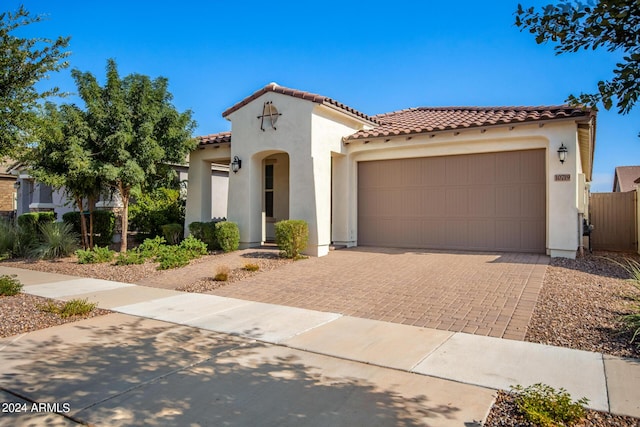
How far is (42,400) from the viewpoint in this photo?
13.1 ft

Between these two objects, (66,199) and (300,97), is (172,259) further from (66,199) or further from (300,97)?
(66,199)

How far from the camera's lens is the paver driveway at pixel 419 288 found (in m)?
6.77

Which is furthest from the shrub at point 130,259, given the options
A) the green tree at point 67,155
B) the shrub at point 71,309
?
the shrub at point 71,309

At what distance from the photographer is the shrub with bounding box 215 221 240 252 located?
14102 mm

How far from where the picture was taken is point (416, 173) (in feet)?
45.7

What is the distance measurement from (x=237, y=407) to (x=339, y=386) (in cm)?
102

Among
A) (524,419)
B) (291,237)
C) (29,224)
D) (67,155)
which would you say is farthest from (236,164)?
(524,419)

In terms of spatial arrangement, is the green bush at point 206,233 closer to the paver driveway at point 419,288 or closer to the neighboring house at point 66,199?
the paver driveway at point 419,288

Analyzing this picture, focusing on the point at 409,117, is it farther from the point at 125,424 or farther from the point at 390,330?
the point at 125,424

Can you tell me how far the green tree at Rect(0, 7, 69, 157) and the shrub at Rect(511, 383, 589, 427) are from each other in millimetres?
9071

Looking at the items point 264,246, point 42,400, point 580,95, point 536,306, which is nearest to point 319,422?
point 42,400

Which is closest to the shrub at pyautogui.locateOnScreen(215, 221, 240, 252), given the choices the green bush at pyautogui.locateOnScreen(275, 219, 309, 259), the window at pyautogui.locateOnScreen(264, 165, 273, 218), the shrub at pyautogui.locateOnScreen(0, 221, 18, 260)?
the green bush at pyautogui.locateOnScreen(275, 219, 309, 259)

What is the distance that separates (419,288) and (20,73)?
8.56m

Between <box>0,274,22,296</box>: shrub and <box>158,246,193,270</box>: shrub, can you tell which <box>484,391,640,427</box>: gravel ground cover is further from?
<box>158,246,193,270</box>: shrub
